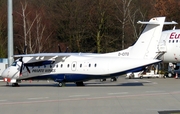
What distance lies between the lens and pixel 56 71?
33375 millimetres

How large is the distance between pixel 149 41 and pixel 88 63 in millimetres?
4393

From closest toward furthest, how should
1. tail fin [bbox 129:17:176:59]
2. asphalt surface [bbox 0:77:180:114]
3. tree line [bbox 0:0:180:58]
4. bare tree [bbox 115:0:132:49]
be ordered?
asphalt surface [bbox 0:77:180:114]
tail fin [bbox 129:17:176:59]
bare tree [bbox 115:0:132:49]
tree line [bbox 0:0:180:58]

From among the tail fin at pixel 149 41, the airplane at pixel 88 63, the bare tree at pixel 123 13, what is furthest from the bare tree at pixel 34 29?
the tail fin at pixel 149 41

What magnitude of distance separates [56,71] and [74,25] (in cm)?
2837

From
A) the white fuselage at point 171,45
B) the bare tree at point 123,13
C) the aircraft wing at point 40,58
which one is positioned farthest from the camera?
the bare tree at point 123,13

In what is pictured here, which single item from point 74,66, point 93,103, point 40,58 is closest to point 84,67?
point 74,66

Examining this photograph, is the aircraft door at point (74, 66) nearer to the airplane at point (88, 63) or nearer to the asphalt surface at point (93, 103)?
the airplane at point (88, 63)

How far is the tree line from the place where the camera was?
200 ft

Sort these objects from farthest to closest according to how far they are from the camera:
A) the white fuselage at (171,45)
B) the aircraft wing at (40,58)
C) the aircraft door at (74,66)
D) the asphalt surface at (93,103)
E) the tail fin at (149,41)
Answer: the white fuselage at (171,45), the aircraft wing at (40,58), the aircraft door at (74,66), the tail fin at (149,41), the asphalt surface at (93,103)

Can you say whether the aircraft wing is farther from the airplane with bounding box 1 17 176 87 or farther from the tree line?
the tree line

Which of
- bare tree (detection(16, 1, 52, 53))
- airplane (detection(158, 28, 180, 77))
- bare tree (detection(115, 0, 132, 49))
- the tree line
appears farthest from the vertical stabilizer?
bare tree (detection(16, 1, 52, 53))

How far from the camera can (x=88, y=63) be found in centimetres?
3228

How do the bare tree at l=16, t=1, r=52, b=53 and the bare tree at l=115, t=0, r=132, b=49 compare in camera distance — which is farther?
the bare tree at l=16, t=1, r=52, b=53

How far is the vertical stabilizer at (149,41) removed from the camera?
101ft
